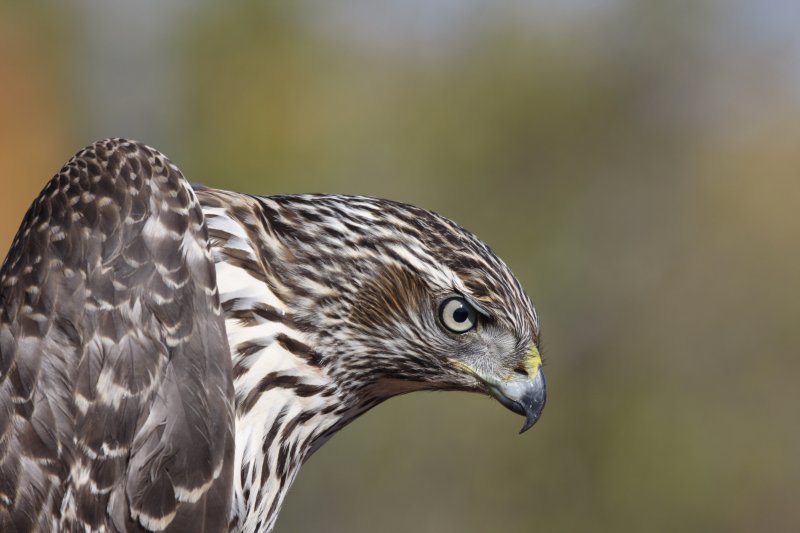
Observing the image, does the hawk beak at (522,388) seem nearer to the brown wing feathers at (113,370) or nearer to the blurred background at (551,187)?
the brown wing feathers at (113,370)

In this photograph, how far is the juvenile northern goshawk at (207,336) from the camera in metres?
3.52

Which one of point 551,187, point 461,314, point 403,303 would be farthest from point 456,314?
point 551,187

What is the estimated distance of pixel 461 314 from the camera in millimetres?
4281

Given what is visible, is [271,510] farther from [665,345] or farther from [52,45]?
[52,45]

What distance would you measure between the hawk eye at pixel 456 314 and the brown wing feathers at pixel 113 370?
36.5 inches

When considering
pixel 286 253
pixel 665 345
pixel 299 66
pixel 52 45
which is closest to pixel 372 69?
pixel 299 66

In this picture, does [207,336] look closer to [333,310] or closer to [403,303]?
[333,310]

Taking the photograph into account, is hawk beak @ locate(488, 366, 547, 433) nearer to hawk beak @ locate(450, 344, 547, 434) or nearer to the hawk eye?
hawk beak @ locate(450, 344, 547, 434)

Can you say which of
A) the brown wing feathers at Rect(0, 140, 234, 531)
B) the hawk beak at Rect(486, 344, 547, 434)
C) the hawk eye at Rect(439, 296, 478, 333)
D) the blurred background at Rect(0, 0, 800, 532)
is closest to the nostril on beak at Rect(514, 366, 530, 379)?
the hawk beak at Rect(486, 344, 547, 434)

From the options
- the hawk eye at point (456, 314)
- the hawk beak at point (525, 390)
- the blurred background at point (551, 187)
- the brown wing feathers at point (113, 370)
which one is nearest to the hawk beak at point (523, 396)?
the hawk beak at point (525, 390)

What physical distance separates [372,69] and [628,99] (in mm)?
7906

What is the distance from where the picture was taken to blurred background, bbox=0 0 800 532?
23.1 metres

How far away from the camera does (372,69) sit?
33781 mm

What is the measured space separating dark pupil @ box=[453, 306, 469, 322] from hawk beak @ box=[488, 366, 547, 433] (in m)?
0.30
